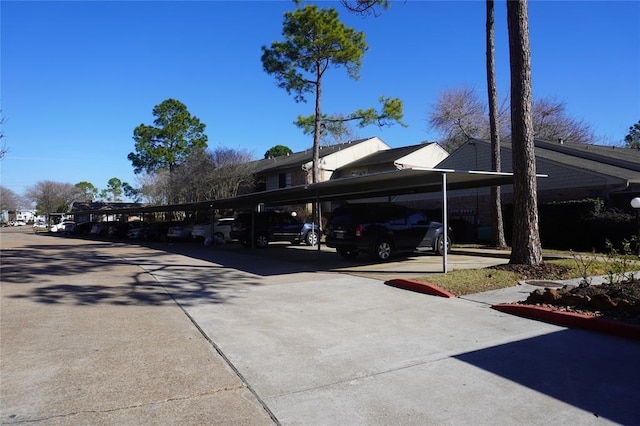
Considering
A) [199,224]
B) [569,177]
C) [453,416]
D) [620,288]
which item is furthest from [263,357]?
[199,224]

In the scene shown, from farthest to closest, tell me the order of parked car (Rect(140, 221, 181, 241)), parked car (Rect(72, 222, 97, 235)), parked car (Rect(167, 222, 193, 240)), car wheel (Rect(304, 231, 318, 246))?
parked car (Rect(72, 222, 97, 235)) < parked car (Rect(140, 221, 181, 241)) < parked car (Rect(167, 222, 193, 240)) < car wheel (Rect(304, 231, 318, 246))

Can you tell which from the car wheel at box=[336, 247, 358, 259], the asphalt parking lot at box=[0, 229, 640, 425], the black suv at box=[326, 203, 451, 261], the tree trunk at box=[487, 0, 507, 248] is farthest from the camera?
the tree trunk at box=[487, 0, 507, 248]

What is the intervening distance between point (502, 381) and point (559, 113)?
142ft

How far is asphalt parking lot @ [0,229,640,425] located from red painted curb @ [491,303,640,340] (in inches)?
6.7

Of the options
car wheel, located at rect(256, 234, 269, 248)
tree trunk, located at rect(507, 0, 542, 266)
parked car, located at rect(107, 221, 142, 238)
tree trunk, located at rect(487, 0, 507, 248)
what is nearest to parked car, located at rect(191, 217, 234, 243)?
car wheel, located at rect(256, 234, 269, 248)

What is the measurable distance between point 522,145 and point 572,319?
567cm

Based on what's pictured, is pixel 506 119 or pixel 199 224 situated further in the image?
pixel 506 119

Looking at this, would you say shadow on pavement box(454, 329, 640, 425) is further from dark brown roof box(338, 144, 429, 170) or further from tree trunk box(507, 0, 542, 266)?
dark brown roof box(338, 144, 429, 170)

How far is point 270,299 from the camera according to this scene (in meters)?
9.36

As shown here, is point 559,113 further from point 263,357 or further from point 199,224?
point 263,357

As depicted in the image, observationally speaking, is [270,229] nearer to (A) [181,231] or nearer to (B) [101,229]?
(A) [181,231]

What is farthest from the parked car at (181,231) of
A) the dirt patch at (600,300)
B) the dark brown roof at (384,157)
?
the dirt patch at (600,300)

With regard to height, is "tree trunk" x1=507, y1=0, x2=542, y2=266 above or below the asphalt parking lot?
above

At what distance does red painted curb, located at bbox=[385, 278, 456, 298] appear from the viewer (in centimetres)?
920
